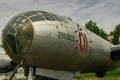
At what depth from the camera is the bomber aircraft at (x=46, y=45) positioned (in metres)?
11.6

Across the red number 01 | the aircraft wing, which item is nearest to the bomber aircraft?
the red number 01

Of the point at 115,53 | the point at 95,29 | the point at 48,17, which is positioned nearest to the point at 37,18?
the point at 48,17

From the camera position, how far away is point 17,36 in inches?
455

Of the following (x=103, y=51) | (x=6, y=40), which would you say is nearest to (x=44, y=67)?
(x=6, y=40)

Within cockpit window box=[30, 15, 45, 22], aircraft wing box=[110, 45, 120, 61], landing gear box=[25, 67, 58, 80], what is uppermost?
cockpit window box=[30, 15, 45, 22]

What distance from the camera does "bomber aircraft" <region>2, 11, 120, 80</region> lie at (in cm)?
1156

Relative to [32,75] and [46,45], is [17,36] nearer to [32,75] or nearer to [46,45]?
[46,45]

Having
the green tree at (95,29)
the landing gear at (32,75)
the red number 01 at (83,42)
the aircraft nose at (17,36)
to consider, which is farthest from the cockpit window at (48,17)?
the green tree at (95,29)

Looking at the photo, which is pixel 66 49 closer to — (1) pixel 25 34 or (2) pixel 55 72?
(2) pixel 55 72

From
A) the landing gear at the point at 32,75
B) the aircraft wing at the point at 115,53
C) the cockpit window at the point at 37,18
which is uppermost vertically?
the cockpit window at the point at 37,18

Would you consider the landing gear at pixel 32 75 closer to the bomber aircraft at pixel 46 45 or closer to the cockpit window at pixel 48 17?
the bomber aircraft at pixel 46 45

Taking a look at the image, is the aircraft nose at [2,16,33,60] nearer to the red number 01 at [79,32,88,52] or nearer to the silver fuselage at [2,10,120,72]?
the silver fuselage at [2,10,120,72]

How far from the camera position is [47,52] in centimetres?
1188

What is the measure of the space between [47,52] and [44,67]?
3.04 feet
